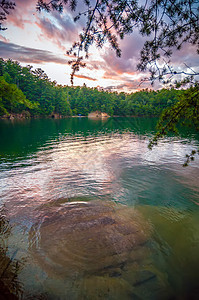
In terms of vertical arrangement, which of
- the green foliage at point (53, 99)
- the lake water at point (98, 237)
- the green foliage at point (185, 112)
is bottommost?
the lake water at point (98, 237)

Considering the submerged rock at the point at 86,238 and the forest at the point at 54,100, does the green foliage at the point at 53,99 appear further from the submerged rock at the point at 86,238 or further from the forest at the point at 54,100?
the submerged rock at the point at 86,238

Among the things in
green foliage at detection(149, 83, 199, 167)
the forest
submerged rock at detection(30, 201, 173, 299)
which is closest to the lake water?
submerged rock at detection(30, 201, 173, 299)

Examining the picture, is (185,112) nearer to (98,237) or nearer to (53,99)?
(98,237)

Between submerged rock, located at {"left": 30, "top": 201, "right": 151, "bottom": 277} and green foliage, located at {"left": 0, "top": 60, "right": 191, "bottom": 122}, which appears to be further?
green foliage, located at {"left": 0, "top": 60, "right": 191, "bottom": 122}

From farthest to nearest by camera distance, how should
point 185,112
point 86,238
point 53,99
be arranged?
point 53,99
point 86,238
point 185,112

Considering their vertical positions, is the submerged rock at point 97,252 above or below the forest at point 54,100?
below

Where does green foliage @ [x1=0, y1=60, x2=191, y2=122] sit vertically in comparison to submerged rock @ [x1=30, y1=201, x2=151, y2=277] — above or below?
above

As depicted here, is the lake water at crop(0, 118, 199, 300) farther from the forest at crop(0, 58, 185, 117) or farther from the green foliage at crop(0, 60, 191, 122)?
the forest at crop(0, 58, 185, 117)

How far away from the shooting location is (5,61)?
82562 mm

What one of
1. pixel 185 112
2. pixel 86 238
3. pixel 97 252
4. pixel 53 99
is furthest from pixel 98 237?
pixel 53 99

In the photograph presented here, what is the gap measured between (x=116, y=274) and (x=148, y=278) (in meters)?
0.84

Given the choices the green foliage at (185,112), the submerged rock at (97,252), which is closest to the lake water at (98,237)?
the submerged rock at (97,252)

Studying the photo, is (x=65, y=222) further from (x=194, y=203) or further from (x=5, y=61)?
(x=5, y=61)

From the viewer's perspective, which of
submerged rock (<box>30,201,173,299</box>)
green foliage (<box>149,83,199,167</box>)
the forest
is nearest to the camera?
submerged rock (<box>30,201,173,299</box>)
